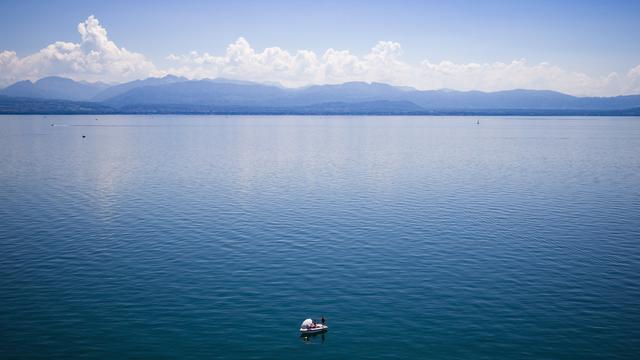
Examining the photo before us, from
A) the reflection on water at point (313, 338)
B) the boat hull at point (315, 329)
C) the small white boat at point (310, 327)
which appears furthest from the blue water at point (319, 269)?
the small white boat at point (310, 327)

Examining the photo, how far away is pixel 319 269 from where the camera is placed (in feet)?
185

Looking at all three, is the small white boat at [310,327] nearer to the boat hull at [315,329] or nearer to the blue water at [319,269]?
the boat hull at [315,329]

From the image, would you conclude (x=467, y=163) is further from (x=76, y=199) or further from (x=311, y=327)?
(x=311, y=327)

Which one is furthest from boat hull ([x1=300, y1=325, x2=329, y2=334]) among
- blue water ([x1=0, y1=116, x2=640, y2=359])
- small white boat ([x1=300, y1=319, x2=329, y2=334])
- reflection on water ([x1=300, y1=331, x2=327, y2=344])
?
blue water ([x1=0, y1=116, x2=640, y2=359])

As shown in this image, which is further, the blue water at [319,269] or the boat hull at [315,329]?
the boat hull at [315,329]

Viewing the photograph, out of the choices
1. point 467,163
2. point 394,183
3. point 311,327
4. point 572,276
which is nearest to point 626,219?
point 572,276

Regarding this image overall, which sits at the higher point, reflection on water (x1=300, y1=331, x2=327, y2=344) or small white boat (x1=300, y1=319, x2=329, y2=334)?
small white boat (x1=300, y1=319, x2=329, y2=334)

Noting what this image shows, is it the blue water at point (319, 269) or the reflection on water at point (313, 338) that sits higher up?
the blue water at point (319, 269)

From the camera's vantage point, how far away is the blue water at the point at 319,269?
4072cm

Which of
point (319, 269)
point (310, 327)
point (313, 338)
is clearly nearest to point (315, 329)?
point (310, 327)

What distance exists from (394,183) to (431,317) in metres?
72.2

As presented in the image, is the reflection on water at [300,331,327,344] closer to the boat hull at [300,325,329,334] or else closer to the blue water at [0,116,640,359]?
the blue water at [0,116,640,359]

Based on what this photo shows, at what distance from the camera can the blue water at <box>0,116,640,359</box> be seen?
40.7 meters

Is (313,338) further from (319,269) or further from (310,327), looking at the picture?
(319,269)
